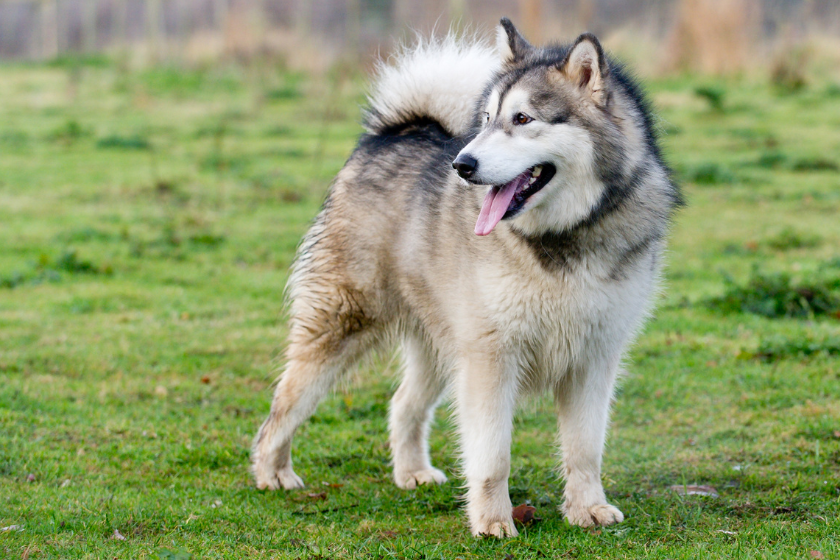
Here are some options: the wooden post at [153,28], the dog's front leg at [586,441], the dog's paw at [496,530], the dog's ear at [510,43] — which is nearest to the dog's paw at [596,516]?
the dog's front leg at [586,441]

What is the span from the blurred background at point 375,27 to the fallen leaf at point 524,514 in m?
10.3

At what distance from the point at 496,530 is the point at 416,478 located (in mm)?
830

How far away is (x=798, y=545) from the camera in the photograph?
338 cm

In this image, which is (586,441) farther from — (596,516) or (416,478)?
(416,478)

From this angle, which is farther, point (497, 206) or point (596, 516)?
point (596, 516)

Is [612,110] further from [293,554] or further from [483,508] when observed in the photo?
[293,554]

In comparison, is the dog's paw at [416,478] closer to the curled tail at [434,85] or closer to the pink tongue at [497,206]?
the pink tongue at [497,206]

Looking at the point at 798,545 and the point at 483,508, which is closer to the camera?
the point at 798,545

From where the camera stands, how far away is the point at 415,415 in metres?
4.54

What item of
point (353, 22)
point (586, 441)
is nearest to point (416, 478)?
point (586, 441)

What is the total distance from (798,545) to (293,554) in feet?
6.24

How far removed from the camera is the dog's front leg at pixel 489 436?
12.0 ft

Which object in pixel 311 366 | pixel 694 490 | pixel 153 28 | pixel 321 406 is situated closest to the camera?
pixel 694 490

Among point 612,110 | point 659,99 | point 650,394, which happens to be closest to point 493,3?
point 659,99
